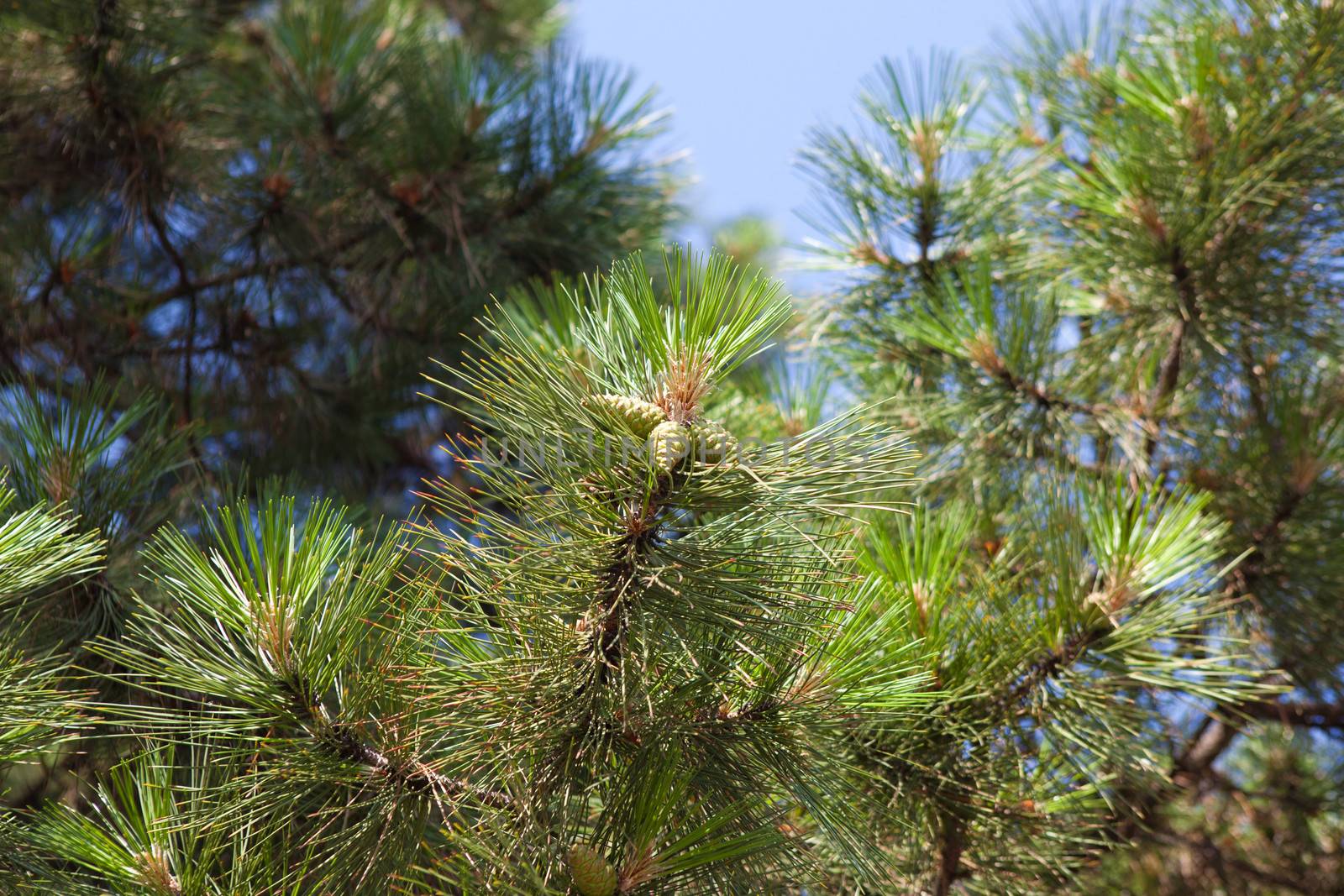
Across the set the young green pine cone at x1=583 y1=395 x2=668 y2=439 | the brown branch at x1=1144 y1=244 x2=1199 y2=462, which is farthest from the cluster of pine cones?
the brown branch at x1=1144 y1=244 x2=1199 y2=462

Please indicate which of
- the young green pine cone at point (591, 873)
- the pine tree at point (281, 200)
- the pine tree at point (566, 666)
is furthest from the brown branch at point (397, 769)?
the pine tree at point (281, 200)

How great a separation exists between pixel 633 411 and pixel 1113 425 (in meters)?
0.91

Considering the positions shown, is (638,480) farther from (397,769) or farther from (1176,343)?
(1176,343)

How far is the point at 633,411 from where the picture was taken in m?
0.76

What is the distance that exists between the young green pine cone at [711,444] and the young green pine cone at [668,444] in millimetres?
13

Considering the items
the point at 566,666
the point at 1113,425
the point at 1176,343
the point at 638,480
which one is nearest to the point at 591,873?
the point at 566,666

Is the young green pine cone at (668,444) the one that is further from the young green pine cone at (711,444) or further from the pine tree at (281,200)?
the pine tree at (281,200)

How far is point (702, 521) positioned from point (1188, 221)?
0.79 metres

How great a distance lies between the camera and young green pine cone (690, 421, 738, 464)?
30.2 inches

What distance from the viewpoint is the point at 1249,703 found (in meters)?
1.63

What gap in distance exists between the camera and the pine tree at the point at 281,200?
1616mm

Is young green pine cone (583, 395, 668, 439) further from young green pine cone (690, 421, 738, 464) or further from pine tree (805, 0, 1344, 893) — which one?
pine tree (805, 0, 1344, 893)

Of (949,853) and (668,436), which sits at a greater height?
(668,436)

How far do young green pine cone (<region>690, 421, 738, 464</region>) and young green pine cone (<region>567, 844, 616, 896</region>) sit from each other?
271mm
